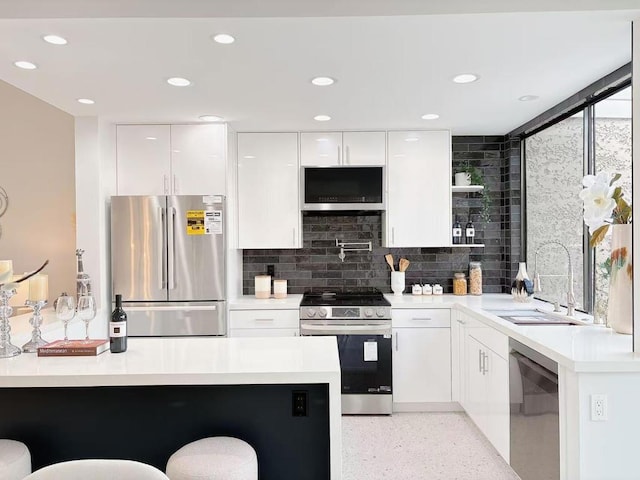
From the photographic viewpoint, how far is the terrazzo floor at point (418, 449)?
9.48 ft

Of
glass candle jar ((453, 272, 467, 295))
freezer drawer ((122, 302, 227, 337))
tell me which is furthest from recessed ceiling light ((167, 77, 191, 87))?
glass candle jar ((453, 272, 467, 295))

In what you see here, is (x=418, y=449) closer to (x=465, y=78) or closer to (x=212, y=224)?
(x=212, y=224)

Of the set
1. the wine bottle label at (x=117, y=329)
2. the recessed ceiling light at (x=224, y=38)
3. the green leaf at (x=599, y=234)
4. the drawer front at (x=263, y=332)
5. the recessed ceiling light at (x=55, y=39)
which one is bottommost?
the drawer front at (x=263, y=332)

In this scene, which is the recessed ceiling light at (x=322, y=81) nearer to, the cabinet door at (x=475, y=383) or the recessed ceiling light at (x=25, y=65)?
the recessed ceiling light at (x=25, y=65)

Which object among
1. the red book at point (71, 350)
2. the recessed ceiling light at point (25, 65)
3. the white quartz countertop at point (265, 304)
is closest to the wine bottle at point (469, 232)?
the white quartz countertop at point (265, 304)

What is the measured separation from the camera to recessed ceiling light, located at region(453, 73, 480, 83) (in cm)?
283

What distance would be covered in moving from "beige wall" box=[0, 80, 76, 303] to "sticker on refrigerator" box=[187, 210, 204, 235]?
2.55 m

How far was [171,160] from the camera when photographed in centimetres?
391

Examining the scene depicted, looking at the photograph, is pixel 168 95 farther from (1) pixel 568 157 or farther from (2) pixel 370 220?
(1) pixel 568 157

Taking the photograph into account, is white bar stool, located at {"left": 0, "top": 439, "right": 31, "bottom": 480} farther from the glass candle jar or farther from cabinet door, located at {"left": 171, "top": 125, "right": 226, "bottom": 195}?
the glass candle jar

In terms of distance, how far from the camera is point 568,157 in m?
3.57

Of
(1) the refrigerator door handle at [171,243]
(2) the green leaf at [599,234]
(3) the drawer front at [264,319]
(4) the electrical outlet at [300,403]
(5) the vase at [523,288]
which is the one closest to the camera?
(4) the electrical outlet at [300,403]

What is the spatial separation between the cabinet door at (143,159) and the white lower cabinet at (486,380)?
269cm

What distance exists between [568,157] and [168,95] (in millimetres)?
2974
